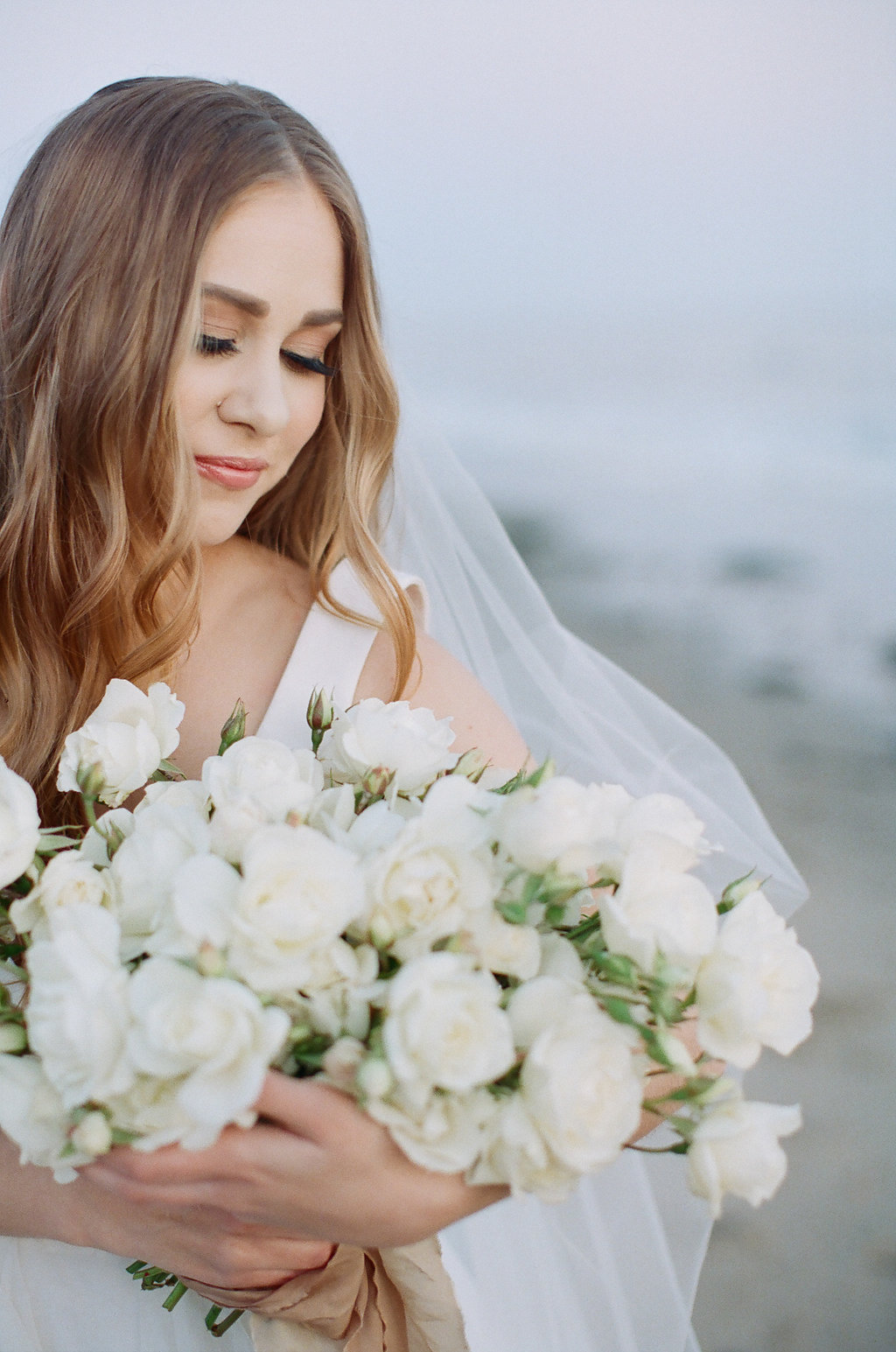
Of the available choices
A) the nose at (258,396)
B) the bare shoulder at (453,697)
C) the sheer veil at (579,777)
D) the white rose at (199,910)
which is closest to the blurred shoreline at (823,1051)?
the sheer veil at (579,777)

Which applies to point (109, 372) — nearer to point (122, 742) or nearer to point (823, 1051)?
point (122, 742)

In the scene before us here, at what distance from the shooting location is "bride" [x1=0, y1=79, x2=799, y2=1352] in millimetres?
931

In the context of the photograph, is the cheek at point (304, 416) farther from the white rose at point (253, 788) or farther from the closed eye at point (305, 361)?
the white rose at point (253, 788)

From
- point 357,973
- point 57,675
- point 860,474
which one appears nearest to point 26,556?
point 57,675

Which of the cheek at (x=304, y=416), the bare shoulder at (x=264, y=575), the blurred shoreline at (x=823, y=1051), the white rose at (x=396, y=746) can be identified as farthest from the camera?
the blurred shoreline at (x=823, y=1051)

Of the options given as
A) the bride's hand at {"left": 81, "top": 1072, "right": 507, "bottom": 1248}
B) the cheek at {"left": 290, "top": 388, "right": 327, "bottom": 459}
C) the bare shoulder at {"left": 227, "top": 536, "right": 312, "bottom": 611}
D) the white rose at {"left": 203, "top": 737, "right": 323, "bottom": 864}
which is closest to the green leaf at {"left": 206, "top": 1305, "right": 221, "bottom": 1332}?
the bride's hand at {"left": 81, "top": 1072, "right": 507, "bottom": 1248}

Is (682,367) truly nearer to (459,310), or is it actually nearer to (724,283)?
(724,283)

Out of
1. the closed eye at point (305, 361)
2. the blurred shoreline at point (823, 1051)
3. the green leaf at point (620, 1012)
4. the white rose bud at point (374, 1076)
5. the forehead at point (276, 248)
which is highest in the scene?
the forehead at point (276, 248)

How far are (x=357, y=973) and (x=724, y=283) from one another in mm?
1599

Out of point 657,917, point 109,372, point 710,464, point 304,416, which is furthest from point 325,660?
point 710,464

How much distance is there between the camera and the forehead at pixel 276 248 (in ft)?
3.60

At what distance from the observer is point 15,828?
68 centimetres

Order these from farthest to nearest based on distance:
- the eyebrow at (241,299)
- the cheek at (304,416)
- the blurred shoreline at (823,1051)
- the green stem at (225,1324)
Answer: the blurred shoreline at (823,1051)
the cheek at (304,416)
the eyebrow at (241,299)
the green stem at (225,1324)

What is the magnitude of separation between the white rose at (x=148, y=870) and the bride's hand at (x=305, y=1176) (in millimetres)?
123
